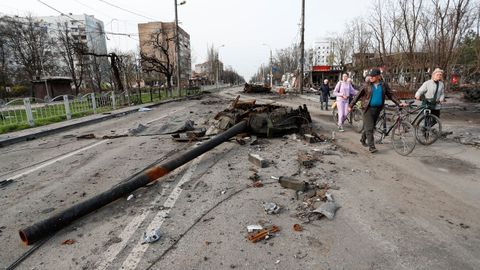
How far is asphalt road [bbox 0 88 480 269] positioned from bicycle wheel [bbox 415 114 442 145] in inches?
16.6

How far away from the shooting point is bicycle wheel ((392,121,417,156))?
6.43m

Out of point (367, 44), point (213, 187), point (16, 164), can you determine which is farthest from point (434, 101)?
point (367, 44)

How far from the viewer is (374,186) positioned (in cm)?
464

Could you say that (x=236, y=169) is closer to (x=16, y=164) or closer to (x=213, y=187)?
(x=213, y=187)

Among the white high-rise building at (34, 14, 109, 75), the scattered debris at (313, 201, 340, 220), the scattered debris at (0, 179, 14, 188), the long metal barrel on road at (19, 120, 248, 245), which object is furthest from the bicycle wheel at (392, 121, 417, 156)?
the white high-rise building at (34, 14, 109, 75)

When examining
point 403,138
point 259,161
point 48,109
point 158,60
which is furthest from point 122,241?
point 158,60

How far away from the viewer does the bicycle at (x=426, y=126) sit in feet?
23.1

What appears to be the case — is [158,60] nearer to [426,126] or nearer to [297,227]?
[426,126]

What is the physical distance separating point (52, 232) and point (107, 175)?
7.15 feet

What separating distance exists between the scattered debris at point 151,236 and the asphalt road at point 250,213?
56mm

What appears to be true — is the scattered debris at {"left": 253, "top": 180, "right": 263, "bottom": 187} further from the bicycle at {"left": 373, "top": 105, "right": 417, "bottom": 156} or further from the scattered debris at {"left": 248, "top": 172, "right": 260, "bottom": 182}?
the bicycle at {"left": 373, "top": 105, "right": 417, "bottom": 156}

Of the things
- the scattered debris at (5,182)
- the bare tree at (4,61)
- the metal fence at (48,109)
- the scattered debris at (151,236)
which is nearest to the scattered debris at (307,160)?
the scattered debris at (151,236)

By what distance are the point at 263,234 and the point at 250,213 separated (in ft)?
1.88

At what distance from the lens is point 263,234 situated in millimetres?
3217
